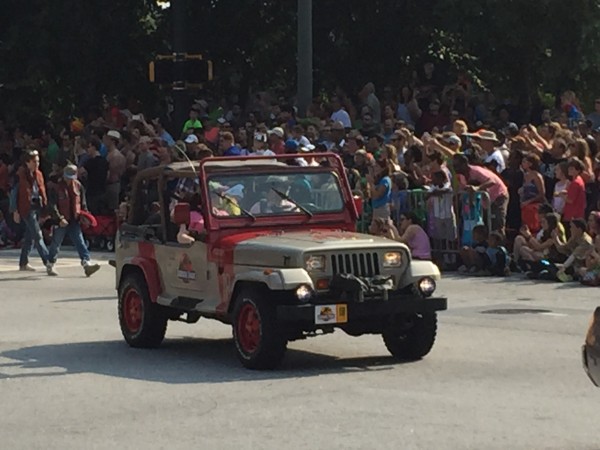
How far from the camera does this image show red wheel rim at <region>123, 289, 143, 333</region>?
1595cm

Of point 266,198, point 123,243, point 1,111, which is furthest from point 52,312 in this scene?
point 1,111

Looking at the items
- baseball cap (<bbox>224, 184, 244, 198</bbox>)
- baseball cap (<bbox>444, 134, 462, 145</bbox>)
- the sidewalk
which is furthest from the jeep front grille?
the sidewalk

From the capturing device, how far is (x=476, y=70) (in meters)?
33.5

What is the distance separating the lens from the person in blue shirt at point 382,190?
79.2ft

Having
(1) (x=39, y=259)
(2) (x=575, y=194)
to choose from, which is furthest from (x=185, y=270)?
(1) (x=39, y=259)

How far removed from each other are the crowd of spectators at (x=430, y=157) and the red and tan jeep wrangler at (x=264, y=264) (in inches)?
25.5

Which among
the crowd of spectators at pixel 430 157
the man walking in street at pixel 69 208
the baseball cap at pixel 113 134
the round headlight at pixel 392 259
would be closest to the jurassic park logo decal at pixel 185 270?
the crowd of spectators at pixel 430 157

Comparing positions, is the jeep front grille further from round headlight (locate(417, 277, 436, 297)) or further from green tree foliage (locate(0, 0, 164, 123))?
green tree foliage (locate(0, 0, 164, 123))

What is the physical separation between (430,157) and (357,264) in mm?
9614

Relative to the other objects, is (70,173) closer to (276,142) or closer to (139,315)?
(276,142)

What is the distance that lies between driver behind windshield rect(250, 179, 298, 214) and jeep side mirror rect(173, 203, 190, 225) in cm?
62

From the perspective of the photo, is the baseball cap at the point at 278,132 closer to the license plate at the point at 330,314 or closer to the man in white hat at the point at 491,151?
the man in white hat at the point at 491,151

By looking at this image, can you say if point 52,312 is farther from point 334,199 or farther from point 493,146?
point 493,146

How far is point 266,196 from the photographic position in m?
15.4
